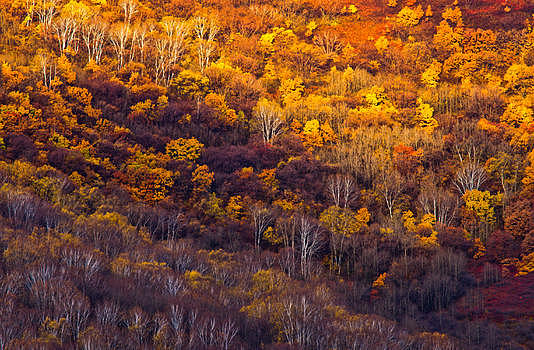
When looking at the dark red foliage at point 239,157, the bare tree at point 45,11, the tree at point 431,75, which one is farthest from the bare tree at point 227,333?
the bare tree at point 45,11

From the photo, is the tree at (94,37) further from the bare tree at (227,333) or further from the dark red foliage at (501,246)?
the bare tree at (227,333)

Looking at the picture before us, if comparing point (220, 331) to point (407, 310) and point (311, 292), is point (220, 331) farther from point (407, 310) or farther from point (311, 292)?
point (407, 310)

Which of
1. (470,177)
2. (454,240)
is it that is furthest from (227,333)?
(470,177)

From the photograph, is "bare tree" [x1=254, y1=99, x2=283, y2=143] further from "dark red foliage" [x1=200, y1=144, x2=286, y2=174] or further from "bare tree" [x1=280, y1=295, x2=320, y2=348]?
"bare tree" [x1=280, y1=295, x2=320, y2=348]

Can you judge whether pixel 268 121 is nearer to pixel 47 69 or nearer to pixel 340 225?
pixel 340 225

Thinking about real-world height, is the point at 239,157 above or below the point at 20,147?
below

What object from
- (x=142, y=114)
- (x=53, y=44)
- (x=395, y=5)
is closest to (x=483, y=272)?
(x=142, y=114)
